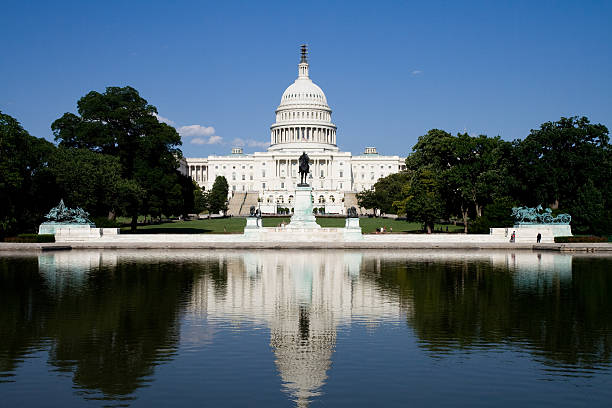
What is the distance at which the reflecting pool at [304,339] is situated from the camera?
10633 mm

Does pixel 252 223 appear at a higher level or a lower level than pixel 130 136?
lower

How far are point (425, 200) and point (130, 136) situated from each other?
27.2 m

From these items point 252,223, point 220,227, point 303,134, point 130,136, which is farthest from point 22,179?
point 303,134

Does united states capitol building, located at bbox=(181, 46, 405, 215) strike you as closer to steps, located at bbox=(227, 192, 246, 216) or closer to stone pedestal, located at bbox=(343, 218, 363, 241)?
steps, located at bbox=(227, 192, 246, 216)

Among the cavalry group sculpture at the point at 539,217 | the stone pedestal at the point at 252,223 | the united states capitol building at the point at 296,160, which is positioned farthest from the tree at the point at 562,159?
the united states capitol building at the point at 296,160

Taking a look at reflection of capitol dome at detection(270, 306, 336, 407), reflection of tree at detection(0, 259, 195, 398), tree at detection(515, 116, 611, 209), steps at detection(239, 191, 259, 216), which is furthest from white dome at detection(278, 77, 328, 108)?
reflection of capitol dome at detection(270, 306, 336, 407)

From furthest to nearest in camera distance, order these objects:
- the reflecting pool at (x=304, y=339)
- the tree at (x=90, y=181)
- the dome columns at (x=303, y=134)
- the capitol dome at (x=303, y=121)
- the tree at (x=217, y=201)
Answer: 1. the dome columns at (x=303, y=134)
2. the capitol dome at (x=303, y=121)
3. the tree at (x=217, y=201)
4. the tree at (x=90, y=181)
5. the reflecting pool at (x=304, y=339)

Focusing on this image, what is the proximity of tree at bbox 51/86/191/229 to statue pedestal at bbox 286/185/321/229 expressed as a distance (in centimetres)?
1499

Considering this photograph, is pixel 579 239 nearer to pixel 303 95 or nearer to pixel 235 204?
pixel 235 204

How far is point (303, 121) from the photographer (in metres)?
170

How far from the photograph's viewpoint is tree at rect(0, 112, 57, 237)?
43.1m

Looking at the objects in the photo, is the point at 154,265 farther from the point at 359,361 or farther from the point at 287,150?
the point at 287,150

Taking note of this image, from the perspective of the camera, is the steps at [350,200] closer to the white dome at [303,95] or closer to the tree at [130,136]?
the white dome at [303,95]

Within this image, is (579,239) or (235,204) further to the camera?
(235,204)
